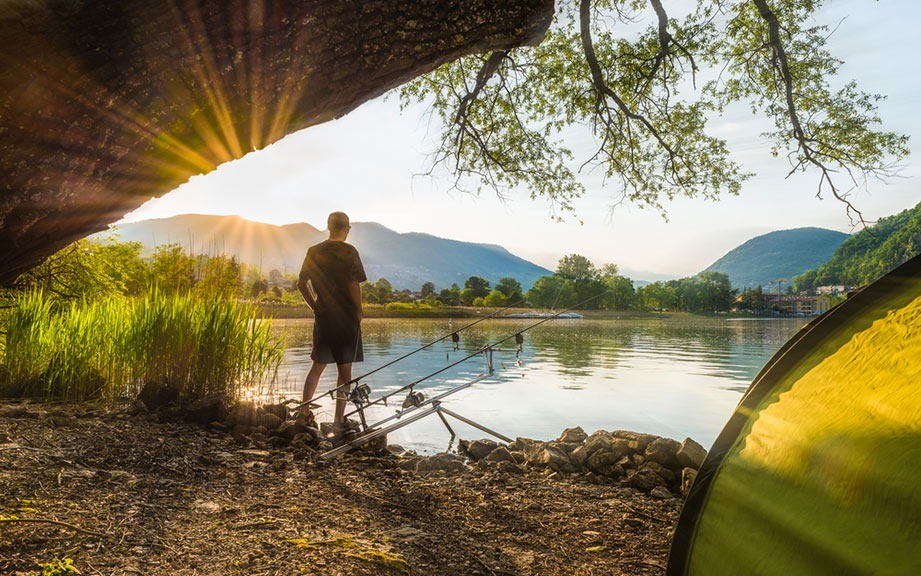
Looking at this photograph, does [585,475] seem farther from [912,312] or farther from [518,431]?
[518,431]

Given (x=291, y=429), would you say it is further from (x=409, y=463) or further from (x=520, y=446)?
(x=520, y=446)

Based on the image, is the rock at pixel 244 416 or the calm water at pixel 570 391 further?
the calm water at pixel 570 391

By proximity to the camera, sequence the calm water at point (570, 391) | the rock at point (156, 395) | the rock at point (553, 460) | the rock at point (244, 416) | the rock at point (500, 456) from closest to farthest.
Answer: the rock at point (553, 460), the rock at point (500, 456), the rock at point (244, 416), the rock at point (156, 395), the calm water at point (570, 391)

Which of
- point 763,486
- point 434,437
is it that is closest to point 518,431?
point 434,437

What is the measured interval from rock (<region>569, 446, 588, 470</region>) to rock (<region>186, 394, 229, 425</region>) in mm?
3129

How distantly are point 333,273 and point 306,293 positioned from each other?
444 millimetres

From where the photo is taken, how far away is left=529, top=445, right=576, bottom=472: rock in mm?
4004

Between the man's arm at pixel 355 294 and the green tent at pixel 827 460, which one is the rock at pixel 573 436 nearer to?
the man's arm at pixel 355 294

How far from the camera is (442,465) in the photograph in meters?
4.09

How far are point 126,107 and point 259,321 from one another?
14.7ft

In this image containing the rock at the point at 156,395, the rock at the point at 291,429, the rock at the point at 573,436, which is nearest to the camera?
the rock at the point at 291,429

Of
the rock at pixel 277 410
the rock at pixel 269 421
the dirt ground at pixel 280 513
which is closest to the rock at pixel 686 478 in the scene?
the dirt ground at pixel 280 513

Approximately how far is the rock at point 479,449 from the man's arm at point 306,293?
2111mm

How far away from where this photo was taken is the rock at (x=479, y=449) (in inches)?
187
